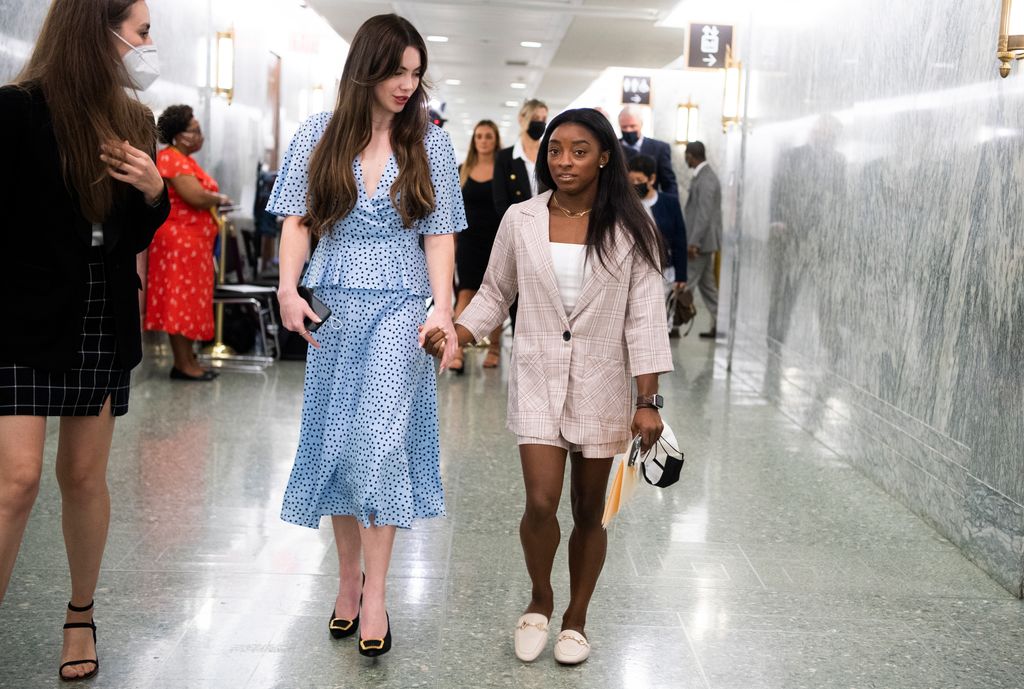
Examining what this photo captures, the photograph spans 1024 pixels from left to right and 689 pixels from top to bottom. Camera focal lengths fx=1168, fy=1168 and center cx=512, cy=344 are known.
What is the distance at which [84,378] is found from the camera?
9.12ft

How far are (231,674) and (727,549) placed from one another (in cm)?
207

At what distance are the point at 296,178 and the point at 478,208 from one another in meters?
4.91

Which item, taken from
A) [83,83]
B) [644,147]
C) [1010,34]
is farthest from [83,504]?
[644,147]

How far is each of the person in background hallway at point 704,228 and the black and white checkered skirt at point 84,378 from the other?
9097 mm

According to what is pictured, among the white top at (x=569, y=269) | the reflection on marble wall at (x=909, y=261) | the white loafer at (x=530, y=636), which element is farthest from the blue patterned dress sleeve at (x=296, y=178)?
the reflection on marble wall at (x=909, y=261)

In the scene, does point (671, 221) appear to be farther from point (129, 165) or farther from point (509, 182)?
point (129, 165)

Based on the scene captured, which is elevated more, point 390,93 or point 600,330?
point 390,93

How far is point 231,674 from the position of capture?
122 inches

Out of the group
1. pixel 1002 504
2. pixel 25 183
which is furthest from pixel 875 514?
pixel 25 183

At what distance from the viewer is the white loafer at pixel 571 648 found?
325 centimetres

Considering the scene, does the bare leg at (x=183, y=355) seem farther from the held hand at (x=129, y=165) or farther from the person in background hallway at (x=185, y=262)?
the held hand at (x=129, y=165)

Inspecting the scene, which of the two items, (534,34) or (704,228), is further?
(534,34)

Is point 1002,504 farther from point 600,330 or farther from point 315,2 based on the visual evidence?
point 315,2

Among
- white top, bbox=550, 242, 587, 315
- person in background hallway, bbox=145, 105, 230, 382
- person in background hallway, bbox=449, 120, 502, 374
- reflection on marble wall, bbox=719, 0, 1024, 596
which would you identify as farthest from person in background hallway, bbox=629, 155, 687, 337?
white top, bbox=550, 242, 587, 315
